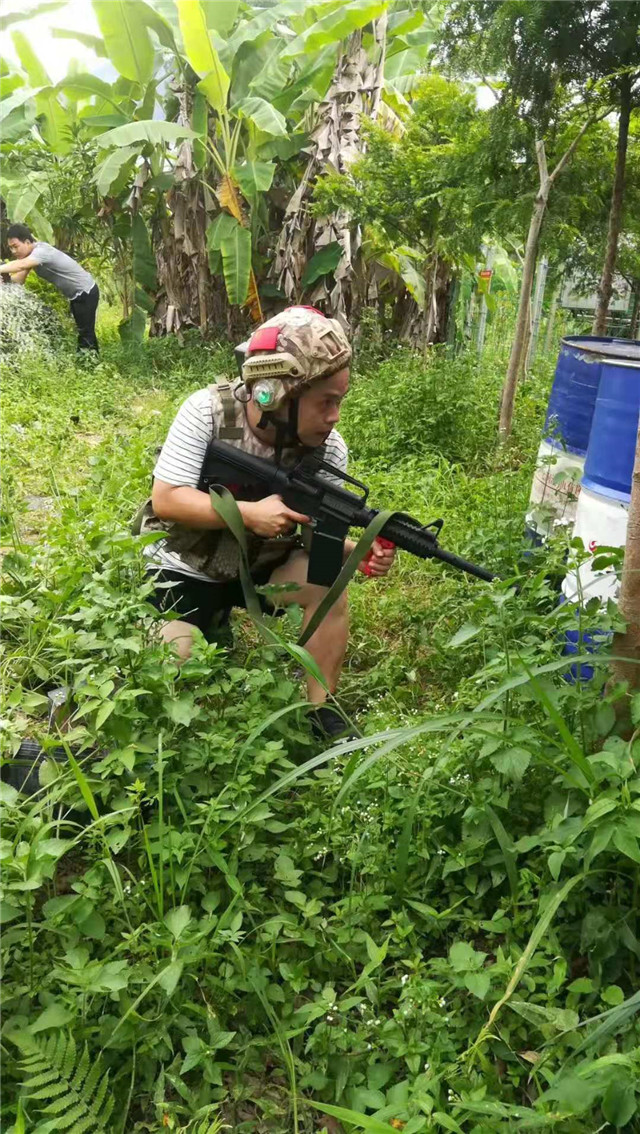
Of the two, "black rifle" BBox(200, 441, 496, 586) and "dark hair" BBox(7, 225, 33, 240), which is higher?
"dark hair" BBox(7, 225, 33, 240)

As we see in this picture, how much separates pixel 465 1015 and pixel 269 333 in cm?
153

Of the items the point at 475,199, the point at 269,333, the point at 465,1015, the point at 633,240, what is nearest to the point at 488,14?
the point at 475,199

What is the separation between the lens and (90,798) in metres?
1.51

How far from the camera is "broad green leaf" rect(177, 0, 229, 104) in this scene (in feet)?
21.3

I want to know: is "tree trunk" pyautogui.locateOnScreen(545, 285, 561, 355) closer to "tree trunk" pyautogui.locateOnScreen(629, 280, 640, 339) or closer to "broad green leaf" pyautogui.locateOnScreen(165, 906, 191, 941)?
"tree trunk" pyautogui.locateOnScreen(629, 280, 640, 339)

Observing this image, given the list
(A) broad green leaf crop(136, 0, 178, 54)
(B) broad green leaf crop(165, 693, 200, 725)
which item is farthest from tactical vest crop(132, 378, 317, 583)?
(A) broad green leaf crop(136, 0, 178, 54)

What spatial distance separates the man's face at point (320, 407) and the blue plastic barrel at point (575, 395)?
92 centimetres

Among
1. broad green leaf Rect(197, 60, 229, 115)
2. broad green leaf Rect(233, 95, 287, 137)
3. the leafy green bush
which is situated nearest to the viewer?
the leafy green bush

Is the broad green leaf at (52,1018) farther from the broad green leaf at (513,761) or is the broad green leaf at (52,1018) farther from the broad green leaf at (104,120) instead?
the broad green leaf at (104,120)

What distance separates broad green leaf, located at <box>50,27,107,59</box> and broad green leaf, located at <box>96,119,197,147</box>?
1096 millimetres

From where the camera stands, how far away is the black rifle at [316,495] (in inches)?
90.7

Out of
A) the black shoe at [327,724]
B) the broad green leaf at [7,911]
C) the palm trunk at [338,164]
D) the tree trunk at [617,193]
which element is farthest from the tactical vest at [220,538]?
the palm trunk at [338,164]

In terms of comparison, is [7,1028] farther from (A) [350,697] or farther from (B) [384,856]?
(A) [350,697]

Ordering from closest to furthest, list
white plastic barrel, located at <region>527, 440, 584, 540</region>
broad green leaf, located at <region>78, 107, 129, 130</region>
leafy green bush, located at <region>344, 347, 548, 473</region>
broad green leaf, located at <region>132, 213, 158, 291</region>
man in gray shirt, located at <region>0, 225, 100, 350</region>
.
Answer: white plastic barrel, located at <region>527, 440, 584, 540</region> < leafy green bush, located at <region>344, 347, 548, 473</region> < man in gray shirt, located at <region>0, 225, 100, 350</region> < broad green leaf, located at <region>78, 107, 129, 130</region> < broad green leaf, located at <region>132, 213, 158, 291</region>
